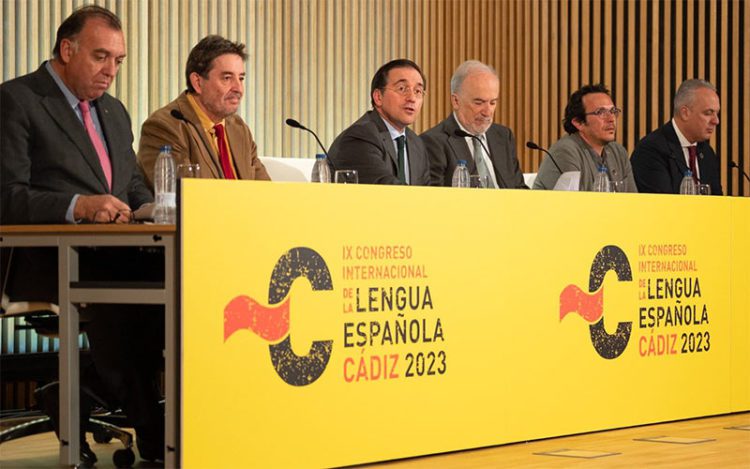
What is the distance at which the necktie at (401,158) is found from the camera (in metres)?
5.56

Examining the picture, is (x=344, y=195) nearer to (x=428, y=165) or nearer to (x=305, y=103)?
(x=428, y=165)

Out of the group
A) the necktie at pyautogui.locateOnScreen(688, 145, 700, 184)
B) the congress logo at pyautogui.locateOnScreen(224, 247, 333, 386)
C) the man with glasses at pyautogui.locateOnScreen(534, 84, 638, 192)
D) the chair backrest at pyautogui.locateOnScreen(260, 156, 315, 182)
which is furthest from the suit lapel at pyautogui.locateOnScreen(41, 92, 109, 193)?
the necktie at pyautogui.locateOnScreen(688, 145, 700, 184)

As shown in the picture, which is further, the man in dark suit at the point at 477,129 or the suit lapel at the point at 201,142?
the man in dark suit at the point at 477,129

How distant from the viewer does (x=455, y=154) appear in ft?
19.0

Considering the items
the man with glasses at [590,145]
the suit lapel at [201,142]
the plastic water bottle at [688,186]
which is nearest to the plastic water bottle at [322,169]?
the suit lapel at [201,142]

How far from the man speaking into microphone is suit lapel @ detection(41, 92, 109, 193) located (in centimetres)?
41

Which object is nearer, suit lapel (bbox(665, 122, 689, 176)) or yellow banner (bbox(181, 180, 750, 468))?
yellow banner (bbox(181, 180, 750, 468))

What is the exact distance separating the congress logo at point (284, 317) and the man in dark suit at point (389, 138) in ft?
4.99

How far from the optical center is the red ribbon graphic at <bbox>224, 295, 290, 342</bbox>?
3689 millimetres

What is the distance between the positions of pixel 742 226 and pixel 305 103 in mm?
3344

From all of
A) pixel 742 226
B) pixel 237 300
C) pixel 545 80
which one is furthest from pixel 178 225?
pixel 545 80

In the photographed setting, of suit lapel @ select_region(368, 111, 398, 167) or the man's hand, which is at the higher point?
suit lapel @ select_region(368, 111, 398, 167)

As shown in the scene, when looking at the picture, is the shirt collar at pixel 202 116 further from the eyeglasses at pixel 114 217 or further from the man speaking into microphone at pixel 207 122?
the eyeglasses at pixel 114 217

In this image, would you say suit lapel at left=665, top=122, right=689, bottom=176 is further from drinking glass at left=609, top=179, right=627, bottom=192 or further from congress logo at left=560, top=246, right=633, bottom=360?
congress logo at left=560, top=246, right=633, bottom=360
